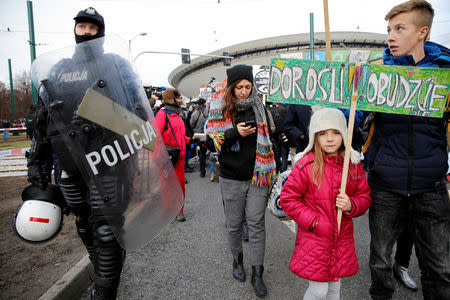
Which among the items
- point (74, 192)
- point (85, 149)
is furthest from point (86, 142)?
point (74, 192)

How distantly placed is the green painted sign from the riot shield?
0.93m

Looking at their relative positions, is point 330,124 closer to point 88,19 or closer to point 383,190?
point 383,190

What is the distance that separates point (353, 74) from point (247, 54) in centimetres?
5290

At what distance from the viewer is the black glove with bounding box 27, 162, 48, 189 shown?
176 centimetres

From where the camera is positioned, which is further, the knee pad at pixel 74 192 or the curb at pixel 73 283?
the curb at pixel 73 283

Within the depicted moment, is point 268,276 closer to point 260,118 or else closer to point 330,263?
point 330,263

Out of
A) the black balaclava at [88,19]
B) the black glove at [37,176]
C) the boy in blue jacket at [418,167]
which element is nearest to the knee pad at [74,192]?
the black glove at [37,176]

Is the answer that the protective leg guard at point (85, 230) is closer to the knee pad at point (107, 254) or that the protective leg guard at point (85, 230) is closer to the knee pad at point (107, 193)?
the knee pad at point (107, 254)

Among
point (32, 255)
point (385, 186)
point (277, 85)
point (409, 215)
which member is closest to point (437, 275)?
point (409, 215)

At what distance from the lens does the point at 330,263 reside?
1.64 meters

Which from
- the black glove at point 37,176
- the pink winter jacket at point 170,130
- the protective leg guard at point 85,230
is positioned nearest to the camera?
the black glove at point 37,176

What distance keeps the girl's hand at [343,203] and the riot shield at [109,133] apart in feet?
3.74

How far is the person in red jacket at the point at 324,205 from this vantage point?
5.38 ft

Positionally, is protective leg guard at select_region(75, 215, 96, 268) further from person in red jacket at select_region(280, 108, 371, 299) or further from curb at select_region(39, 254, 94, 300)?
person in red jacket at select_region(280, 108, 371, 299)
